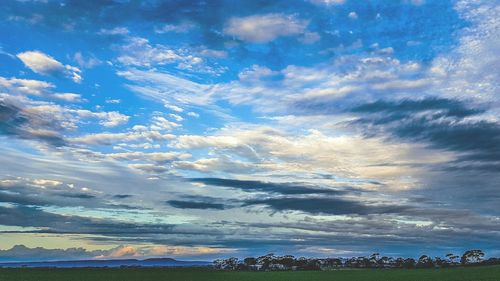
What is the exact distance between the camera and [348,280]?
14575 centimetres

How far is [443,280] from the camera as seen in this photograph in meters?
116

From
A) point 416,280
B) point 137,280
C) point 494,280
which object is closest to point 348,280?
point 416,280

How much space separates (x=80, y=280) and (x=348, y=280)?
75788 millimetres

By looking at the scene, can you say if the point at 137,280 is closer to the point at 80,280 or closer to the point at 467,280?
the point at 80,280

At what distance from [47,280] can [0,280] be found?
12.4 metres

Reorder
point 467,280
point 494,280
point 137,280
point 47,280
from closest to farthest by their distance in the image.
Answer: point 494,280, point 467,280, point 47,280, point 137,280

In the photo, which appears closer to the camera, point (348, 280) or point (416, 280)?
point (416, 280)

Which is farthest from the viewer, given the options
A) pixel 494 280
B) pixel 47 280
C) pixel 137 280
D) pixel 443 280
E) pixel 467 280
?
pixel 137 280

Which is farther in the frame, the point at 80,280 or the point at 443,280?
the point at 80,280

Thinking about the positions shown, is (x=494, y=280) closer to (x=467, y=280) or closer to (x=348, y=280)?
(x=467, y=280)

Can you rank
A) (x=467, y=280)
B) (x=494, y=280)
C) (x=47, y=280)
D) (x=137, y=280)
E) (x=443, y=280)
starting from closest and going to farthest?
(x=494, y=280)
(x=467, y=280)
(x=443, y=280)
(x=47, y=280)
(x=137, y=280)

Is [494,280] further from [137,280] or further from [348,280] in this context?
[137,280]

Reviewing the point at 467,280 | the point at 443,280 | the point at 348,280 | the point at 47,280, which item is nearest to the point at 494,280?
the point at 467,280

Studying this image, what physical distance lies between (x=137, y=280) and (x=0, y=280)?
134 feet
